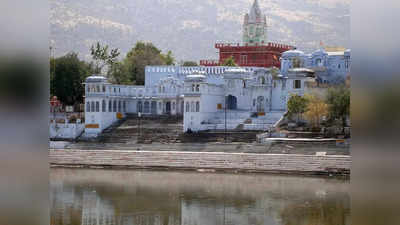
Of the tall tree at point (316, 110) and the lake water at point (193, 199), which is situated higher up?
the tall tree at point (316, 110)

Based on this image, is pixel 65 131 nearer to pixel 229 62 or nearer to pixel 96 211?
pixel 229 62

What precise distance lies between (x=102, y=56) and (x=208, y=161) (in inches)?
555

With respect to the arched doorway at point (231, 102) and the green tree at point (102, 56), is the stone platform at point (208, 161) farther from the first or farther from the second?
the green tree at point (102, 56)

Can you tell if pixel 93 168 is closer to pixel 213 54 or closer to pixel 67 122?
pixel 67 122

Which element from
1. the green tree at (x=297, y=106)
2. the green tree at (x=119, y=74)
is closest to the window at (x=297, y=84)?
the green tree at (x=297, y=106)

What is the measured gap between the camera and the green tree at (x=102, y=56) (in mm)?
33756

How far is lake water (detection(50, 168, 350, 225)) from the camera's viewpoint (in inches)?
503

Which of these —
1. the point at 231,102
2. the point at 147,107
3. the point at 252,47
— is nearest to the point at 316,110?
the point at 231,102

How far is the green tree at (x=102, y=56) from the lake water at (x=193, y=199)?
13.3m

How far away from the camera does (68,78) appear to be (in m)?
30.5

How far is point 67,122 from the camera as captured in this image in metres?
28.3

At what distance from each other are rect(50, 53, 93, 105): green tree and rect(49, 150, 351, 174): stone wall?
7149 mm

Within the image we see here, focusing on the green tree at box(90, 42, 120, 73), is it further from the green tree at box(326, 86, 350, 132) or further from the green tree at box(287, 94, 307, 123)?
the green tree at box(326, 86, 350, 132)

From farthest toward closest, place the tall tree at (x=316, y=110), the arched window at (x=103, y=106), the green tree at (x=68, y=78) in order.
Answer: the green tree at (x=68, y=78)
the arched window at (x=103, y=106)
the tall tree at (x=316, y=110)
